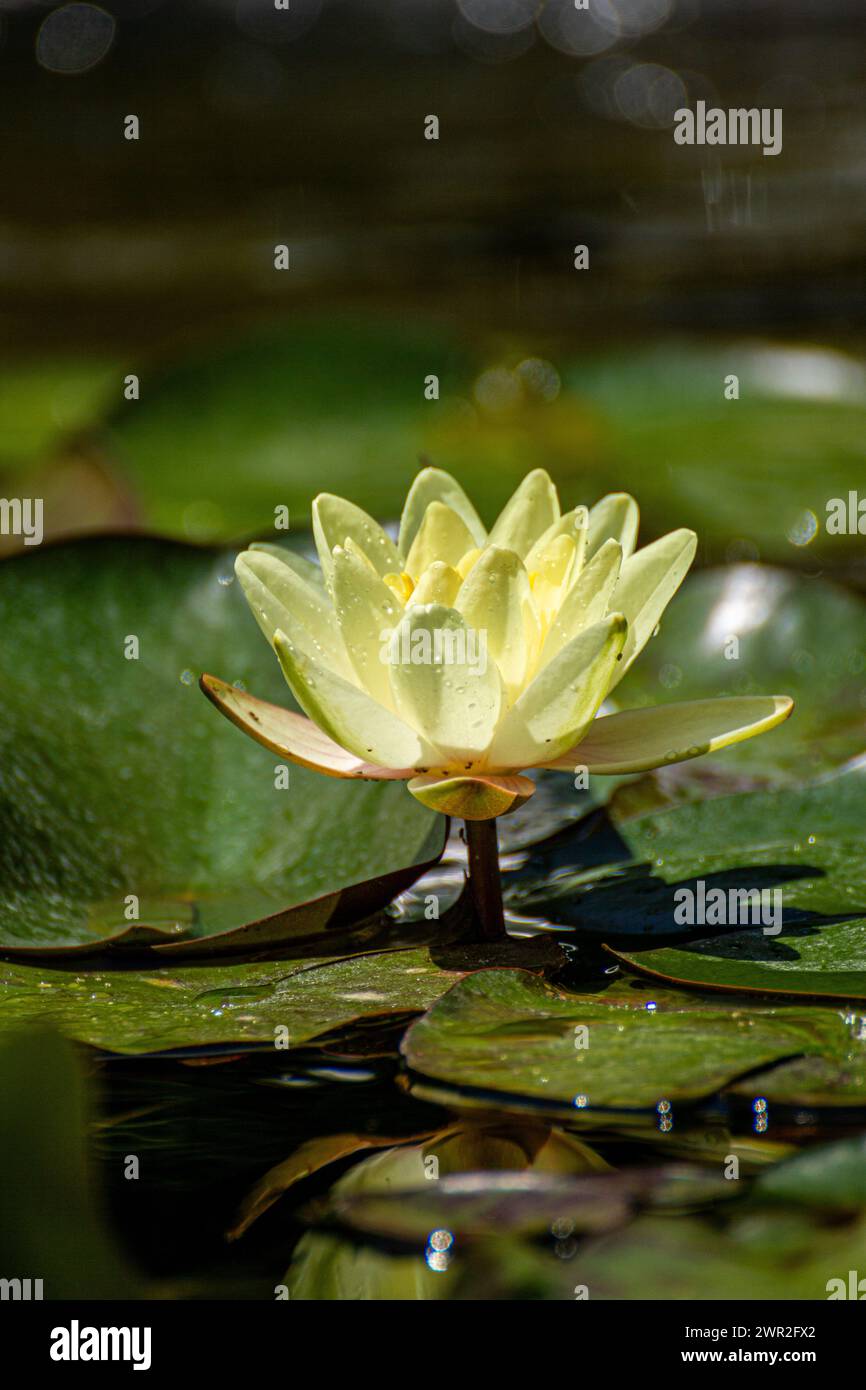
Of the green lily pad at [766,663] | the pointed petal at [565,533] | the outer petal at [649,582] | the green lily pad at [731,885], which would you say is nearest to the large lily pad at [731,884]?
the green lily pad at [731,885]

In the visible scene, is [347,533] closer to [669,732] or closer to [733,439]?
[669,732]

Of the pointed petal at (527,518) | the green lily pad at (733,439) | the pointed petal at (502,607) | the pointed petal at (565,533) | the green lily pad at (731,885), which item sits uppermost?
the green lily pad at (733,439)

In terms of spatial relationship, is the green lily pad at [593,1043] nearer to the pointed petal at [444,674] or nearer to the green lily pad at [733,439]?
the pointed petal at [444,674]

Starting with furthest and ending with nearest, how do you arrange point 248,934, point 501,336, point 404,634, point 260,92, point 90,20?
1. point 90,20
2. point 260,92
3. point 501,336
4. point 248,934
5. point 404,634

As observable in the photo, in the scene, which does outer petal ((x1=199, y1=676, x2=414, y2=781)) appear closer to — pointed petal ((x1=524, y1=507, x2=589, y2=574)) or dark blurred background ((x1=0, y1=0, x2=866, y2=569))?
pointed petal ((x1=524, y1=507, x2=589, y2=574))

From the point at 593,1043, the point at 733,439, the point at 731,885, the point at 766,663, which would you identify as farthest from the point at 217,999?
the point at 733,439

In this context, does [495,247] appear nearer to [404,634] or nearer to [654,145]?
[654,145]

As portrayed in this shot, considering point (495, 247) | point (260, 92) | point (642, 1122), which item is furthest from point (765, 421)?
point (260, 92)

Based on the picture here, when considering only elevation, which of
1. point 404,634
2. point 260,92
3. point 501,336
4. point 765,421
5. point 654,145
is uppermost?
point 260,92
